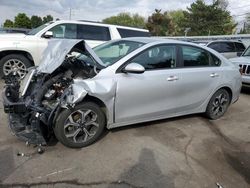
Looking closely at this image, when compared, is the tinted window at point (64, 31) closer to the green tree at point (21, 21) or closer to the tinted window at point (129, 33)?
the tinted window at point (129, 33)

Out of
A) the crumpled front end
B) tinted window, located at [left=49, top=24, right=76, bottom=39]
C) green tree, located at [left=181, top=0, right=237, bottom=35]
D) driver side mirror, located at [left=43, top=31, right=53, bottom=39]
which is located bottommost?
the crumpled front end

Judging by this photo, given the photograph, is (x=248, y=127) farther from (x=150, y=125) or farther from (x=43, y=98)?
(x=43, y=98)

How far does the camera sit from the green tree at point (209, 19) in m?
48.2

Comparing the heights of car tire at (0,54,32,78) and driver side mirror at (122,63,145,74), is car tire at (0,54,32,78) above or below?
below

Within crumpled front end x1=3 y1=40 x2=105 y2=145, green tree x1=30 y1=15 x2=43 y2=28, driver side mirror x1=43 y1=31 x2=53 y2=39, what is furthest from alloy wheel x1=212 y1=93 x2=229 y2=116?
green tree x1=30 y1=15 x2=43 y2=28

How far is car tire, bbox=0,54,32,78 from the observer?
7746 mm

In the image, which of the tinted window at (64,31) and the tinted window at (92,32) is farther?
the tinted window at (92,32)

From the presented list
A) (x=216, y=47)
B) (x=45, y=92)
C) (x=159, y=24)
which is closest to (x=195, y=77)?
(x=45, y=92)

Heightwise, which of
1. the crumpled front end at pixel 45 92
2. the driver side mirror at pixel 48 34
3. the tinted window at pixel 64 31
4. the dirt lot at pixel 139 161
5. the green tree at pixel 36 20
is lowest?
the dirt lot at pixel 139 161

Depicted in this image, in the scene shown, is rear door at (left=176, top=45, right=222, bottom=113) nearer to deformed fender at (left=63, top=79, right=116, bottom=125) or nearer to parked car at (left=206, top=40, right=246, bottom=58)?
deformed fender at (left=63, top=79, right=116, bottom=125)

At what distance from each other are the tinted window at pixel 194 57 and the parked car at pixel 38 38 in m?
4.09

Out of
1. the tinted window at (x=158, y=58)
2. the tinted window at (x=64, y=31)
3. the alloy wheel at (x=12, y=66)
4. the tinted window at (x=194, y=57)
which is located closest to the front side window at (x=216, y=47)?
the tinted window at (x=64, y=31)

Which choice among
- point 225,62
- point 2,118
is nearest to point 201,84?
point 225,62

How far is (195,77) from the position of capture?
5164 mm
